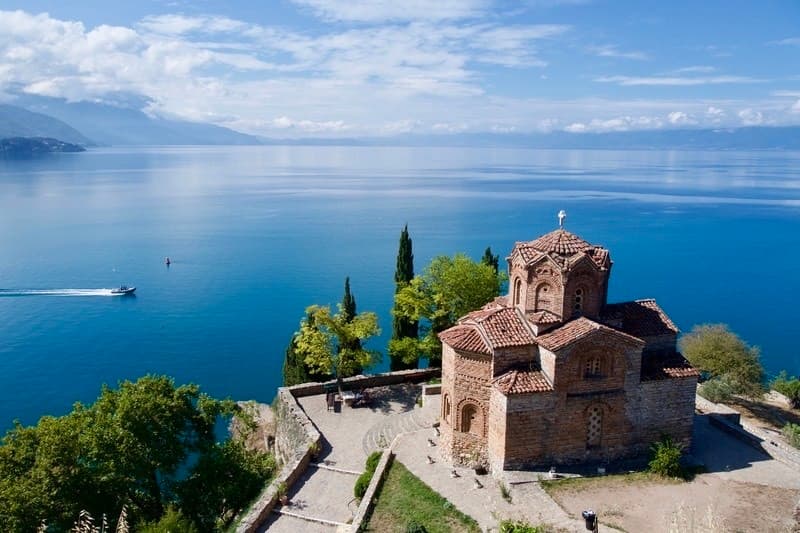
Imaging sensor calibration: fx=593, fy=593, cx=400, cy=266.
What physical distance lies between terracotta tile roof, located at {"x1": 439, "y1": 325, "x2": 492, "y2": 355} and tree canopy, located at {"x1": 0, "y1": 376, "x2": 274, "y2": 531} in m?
9.38

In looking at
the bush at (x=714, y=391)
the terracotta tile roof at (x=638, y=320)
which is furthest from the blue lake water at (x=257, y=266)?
the terracotta tile roof at (x=638, y=320)

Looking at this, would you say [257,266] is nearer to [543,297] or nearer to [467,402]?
[467,402]

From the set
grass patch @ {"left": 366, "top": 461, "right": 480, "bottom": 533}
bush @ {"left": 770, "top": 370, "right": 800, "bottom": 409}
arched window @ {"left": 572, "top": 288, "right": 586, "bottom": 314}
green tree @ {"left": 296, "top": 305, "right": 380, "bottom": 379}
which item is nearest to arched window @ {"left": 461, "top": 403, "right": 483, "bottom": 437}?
grass patch @ {"left": 366, "top": 461, "right": 480, "bottom": 533}

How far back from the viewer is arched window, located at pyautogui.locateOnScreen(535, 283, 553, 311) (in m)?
22.8

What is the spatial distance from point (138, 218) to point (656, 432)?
11004 cm

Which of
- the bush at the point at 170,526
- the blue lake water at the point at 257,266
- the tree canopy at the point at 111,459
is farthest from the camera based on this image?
the blue lake water at the point at 257,266

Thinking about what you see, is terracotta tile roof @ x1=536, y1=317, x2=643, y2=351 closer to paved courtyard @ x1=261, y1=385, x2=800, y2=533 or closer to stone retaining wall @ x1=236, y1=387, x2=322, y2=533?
paved courtyard @ x1=261, y1=385, x2=800, y2=533

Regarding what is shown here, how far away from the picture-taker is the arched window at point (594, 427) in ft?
72.7

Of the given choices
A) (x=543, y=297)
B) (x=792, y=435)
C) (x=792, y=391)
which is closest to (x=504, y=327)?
(x=543, y=297)

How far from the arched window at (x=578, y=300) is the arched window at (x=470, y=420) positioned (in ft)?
17.8

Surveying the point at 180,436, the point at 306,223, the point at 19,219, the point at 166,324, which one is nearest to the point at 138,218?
the point at 19,219

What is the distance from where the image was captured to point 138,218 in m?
114

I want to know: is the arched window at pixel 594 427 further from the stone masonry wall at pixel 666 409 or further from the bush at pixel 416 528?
the bush at pixel 416 528

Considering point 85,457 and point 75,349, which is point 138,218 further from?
point 85,457
